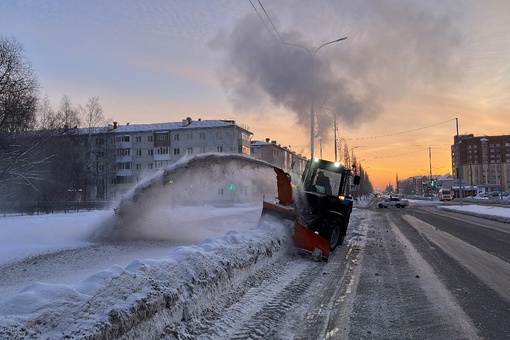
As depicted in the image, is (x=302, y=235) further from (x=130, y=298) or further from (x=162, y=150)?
(x=162, y=150)

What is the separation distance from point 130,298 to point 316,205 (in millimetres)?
7983

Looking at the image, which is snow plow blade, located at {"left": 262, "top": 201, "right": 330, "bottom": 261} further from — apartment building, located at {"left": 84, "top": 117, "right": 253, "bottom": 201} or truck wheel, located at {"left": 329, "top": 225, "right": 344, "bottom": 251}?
apartment building, located at {"left": 84, "top": 117, "right": 253, "bottom": 201}

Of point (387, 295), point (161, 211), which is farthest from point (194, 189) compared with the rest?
point (387, 295)

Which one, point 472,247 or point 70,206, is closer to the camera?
point 472,247

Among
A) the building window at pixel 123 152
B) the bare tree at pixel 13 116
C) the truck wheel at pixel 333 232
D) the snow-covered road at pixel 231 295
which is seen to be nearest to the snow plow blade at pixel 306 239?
the snow-covered road at pixel 231 295

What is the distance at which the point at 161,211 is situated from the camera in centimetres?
1485

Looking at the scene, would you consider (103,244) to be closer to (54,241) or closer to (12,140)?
(54,241)

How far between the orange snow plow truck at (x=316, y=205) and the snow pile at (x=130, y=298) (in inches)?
136

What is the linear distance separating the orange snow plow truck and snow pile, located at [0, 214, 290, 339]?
11.4 feet

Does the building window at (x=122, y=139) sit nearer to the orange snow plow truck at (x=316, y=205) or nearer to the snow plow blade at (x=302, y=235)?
the orange snow plow truck at (x=316, y=205)

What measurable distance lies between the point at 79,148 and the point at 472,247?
60906 mm

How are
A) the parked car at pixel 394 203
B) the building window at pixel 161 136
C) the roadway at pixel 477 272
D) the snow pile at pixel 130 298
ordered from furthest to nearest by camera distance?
the building window at pixel 161 136 < the parked car at pixel 394 203 < the roadway at pixel 477 272 < the snow pile at pixel 130 298

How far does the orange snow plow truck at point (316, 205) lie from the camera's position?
34.0 feet

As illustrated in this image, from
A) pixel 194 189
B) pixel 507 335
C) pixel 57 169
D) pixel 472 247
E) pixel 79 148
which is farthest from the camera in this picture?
pixel 79 148
